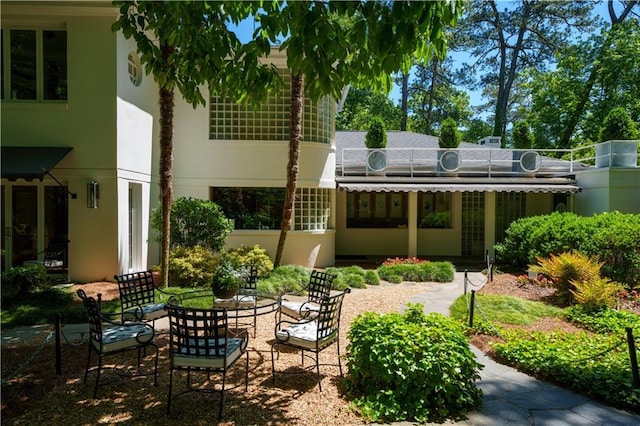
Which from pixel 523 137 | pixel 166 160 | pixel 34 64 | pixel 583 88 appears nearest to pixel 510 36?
pixel 583 88

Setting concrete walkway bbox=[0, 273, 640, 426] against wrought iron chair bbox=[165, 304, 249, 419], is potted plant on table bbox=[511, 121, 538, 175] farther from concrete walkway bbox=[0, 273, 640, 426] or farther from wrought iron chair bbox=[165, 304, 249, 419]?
wrought iron chair bbox=[165, 304, 249, 419]

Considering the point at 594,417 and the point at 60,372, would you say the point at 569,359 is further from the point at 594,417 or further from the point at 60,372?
the point at 60,372

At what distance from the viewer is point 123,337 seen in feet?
19.4

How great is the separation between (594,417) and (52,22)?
1545 centimetres

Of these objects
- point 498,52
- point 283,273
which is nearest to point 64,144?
point 283,273

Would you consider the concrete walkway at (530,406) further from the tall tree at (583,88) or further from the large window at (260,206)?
the tall tree at (583,88)

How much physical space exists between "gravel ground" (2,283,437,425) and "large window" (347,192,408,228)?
13.3 meters

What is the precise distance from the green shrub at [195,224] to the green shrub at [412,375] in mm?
8692

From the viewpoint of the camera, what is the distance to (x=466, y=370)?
5234 mm

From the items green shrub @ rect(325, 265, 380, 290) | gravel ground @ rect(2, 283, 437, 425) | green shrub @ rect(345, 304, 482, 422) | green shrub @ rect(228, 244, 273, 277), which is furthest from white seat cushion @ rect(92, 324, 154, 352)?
green shrub @ rect(325, 265, 380, 290)

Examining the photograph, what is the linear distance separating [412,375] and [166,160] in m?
9.05

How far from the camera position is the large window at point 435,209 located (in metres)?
20.3

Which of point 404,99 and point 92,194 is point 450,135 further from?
point 404,99

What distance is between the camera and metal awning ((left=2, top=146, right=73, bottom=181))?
33.7ft
